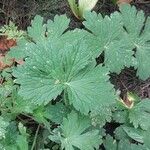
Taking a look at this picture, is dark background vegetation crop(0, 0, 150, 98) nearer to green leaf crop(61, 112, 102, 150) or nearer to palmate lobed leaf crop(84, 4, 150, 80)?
palmate lobed leaf crop(84, 4, 150, 80)

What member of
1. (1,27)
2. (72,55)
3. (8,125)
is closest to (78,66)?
(72,55)

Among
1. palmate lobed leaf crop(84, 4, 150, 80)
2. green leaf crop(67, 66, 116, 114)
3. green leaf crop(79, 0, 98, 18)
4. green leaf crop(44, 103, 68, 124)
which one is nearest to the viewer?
green leaf crop(67, 66, 116, 114)

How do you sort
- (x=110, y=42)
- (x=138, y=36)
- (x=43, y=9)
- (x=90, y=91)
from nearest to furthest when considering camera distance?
(x=90, y=91)
(x=110, y=42)
(x=138, y=36)
(x=43, y=9)

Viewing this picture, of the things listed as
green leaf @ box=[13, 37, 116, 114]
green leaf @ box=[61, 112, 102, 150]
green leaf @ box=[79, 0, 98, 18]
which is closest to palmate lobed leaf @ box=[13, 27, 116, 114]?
green leaf @ box=[13, 37, 116, 114]

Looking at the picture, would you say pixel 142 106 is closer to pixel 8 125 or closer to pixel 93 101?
pixel 93 101

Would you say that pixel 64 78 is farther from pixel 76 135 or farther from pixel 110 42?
pixel 110 42

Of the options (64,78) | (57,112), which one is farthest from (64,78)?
(57,112)
